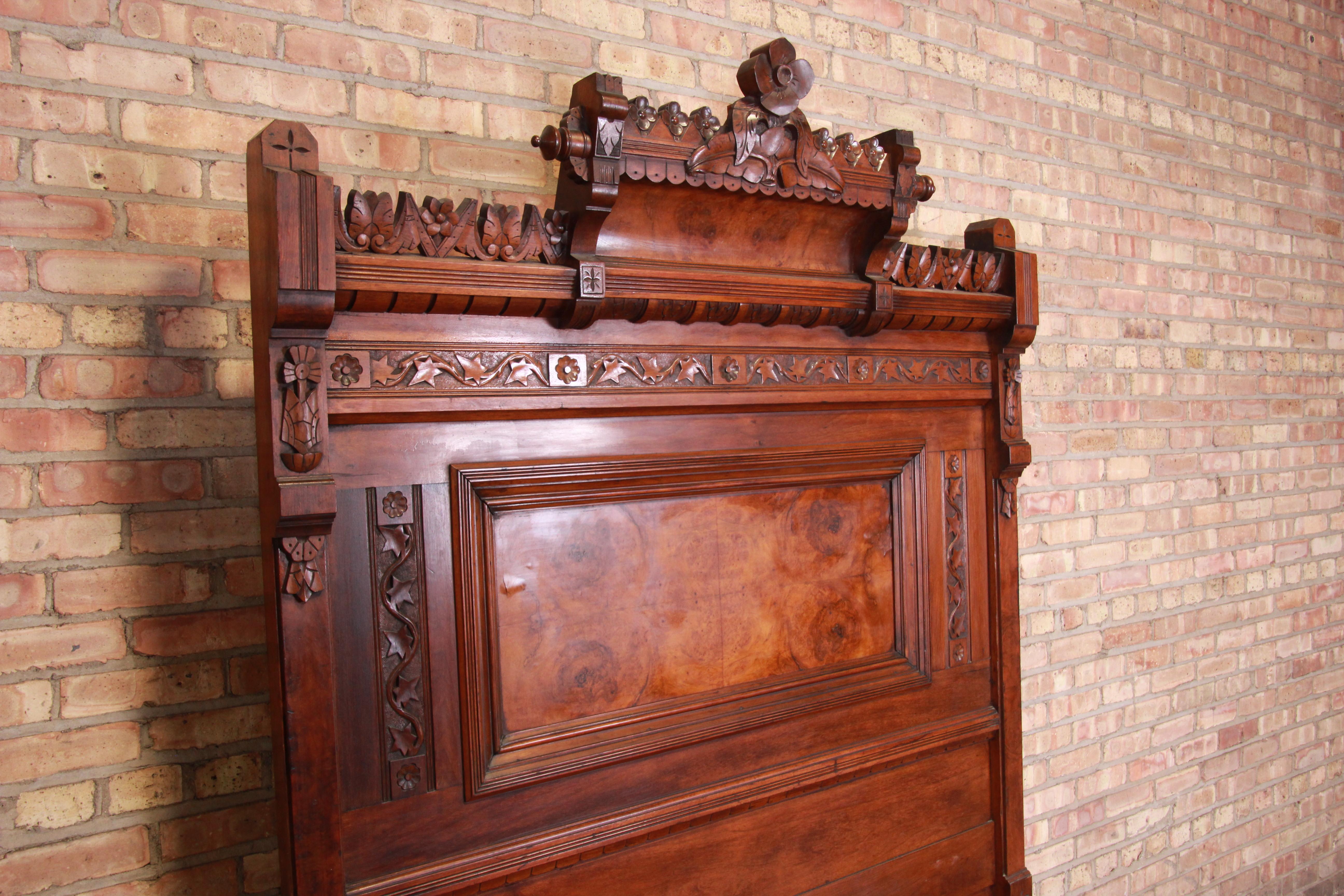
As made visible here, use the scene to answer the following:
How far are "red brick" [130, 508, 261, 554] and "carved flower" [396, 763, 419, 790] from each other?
0.45m

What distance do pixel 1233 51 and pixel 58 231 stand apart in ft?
11.2

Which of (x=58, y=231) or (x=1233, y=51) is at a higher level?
(x=1233, y=51)

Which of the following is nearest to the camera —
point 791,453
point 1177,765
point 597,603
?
point 597,603

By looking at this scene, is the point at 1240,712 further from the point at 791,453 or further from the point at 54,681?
the point at 54,681

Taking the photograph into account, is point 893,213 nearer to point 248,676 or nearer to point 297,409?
point 297,409

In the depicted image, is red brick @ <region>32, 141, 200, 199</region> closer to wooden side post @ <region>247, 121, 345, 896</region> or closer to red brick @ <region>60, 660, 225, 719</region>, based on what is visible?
wooden side post @ <region>247, 121, 345, 896</region>

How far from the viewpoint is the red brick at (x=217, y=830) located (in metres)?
1.34

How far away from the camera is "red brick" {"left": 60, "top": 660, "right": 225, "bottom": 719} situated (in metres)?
1.30

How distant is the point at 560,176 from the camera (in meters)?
1.33

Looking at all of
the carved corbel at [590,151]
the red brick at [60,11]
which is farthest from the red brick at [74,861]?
the red brick at [60,11]

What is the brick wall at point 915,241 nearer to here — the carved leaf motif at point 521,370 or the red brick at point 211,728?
the red brick at point 211,728

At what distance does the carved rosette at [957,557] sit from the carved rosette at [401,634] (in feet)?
3.72

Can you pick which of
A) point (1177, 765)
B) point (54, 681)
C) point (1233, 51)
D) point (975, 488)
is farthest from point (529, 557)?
point (1233, 51)

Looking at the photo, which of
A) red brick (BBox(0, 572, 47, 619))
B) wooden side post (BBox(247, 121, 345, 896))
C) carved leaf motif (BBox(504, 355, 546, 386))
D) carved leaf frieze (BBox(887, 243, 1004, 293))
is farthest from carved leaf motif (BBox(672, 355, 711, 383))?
red brick (BBox(0, 572, 47, 619))
